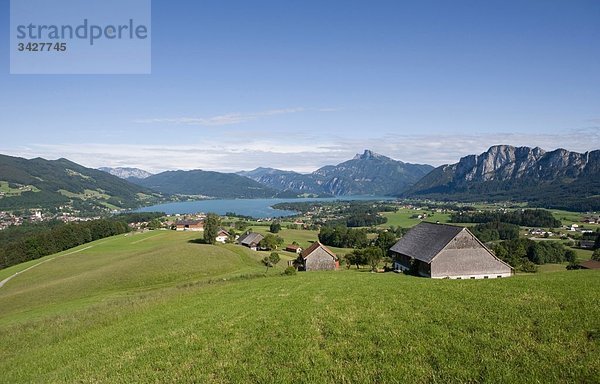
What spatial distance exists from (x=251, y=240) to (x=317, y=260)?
54353mm

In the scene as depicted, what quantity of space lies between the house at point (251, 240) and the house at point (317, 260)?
47.9 meters

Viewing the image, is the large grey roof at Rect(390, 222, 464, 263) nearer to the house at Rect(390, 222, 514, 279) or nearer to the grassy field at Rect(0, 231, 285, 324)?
the house at Rect(390, 222, 514, 279)

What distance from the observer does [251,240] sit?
125 metres

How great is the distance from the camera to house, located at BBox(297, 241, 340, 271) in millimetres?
74125

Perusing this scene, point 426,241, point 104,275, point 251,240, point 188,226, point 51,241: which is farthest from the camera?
point 188,226

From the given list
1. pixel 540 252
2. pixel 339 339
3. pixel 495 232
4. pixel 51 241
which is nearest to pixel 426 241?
pixel 339 339

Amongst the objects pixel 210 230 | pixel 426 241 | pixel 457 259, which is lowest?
pixel 210 230

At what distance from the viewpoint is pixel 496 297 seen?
1522 cm

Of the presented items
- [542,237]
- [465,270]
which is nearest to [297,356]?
[465,270]

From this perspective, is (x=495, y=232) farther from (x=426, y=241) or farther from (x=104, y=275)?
(x=104, y=275)

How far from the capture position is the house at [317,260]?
74.1m

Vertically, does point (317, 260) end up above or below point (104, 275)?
below

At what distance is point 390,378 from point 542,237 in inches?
7107

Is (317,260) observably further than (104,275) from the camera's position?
Yes
